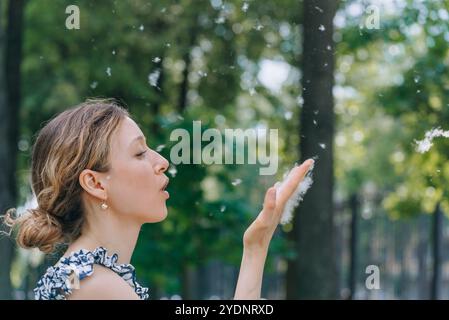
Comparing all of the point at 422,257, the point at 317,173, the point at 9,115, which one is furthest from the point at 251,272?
the point at 422,257

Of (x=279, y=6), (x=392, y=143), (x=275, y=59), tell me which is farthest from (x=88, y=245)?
(x=392, y=143)

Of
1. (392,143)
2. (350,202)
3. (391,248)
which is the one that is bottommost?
(391,248)

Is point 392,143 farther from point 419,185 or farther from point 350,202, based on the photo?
point 419,185

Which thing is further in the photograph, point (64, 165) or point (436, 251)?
point (436, 251)

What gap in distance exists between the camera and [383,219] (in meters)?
8.38

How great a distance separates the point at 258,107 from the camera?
8141 mm

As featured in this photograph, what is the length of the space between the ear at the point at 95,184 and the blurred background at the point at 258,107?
3.18 metres

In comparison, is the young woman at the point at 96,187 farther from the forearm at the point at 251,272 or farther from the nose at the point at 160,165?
the forearm at the point at 251,272

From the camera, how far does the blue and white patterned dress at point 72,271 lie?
4.87 ft

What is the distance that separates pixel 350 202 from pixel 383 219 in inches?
Result: 16.9

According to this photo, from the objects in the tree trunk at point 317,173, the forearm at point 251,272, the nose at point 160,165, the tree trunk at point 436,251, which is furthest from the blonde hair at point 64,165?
the tree trunk at point 436,251

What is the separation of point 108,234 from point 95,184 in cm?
11

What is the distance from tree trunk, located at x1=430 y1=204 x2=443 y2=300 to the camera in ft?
25.8

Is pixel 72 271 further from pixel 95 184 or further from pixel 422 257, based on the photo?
pixel 422 257
